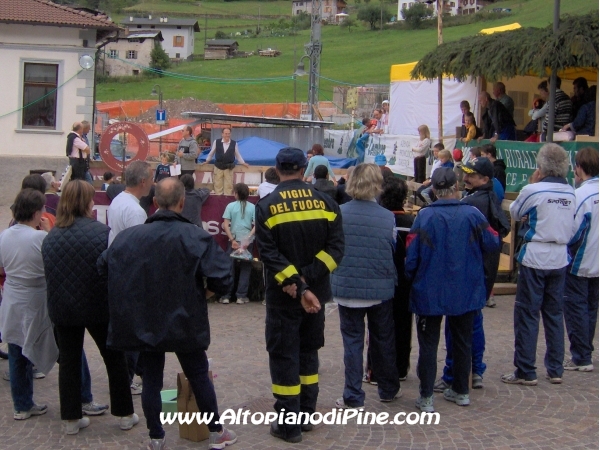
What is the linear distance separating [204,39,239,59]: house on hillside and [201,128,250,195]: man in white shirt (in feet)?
266

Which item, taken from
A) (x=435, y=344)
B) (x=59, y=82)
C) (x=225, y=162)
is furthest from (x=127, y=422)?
(x=59, y=82)

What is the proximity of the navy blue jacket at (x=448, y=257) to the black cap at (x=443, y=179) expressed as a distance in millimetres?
122

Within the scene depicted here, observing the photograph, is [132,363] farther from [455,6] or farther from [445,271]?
[455,6]

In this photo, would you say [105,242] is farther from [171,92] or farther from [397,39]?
[397,39]

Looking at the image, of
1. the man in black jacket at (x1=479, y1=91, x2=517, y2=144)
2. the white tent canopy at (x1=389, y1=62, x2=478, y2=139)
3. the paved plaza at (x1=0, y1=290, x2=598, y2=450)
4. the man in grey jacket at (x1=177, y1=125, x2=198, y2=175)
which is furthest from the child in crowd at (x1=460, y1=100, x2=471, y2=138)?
the paved plaza at (x1=0, y1=290, x2=598, y2=450)

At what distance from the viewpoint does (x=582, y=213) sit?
23.9 ft

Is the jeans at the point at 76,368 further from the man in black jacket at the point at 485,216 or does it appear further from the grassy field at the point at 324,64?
the grassy field at the point at 324,64

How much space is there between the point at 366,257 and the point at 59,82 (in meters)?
18.6

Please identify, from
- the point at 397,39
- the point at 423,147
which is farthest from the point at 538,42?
the point at 397,39

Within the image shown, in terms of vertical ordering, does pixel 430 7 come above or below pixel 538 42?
above

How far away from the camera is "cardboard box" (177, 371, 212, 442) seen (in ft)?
18.7

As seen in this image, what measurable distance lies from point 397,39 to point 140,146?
76483mm

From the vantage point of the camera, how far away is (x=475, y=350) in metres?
6.91

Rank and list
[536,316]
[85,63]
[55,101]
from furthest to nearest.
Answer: [55,101]
[85,63]
[536,316]
